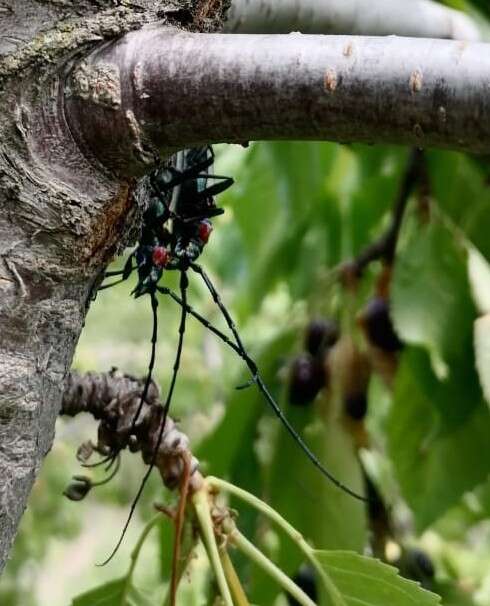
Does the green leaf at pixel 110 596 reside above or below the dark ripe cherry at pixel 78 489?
below

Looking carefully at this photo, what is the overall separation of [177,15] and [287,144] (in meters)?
1.55

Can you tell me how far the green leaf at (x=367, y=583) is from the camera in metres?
1.17

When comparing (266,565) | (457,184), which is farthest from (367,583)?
(457,184)

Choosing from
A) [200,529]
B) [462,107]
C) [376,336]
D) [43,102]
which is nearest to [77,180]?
[43,102]

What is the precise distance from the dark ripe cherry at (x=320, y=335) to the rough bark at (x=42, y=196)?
128 cm

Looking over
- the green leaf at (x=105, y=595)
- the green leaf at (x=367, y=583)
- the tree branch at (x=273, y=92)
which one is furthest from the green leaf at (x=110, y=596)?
the tree branch at (x=273, y=92)

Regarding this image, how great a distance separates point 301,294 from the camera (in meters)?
2.51

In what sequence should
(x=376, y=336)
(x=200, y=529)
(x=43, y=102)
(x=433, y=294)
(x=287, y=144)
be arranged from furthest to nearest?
(x=287, y=144)
(x=376, y=336)
(x=433, y=294)
(x=200, y=529)
(x=43, y=102)

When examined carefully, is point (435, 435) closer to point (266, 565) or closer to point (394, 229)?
point (394, 229)

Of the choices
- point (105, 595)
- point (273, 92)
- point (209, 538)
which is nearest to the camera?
point (273, 92)

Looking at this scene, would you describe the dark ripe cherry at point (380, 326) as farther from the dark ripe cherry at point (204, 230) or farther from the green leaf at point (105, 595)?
the dark ripe cherry at point (204, 230)

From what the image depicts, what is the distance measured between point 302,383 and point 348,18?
0.82 m

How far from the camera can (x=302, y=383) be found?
205 centimetres

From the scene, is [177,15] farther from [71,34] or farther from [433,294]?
[433,294]
